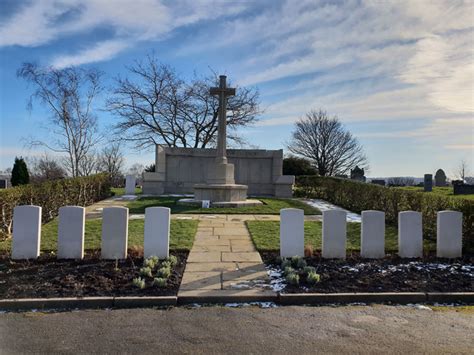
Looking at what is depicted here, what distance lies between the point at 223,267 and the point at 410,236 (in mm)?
→ 3377

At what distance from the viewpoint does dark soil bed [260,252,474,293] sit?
488cm

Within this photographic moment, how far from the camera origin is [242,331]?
3.68 m

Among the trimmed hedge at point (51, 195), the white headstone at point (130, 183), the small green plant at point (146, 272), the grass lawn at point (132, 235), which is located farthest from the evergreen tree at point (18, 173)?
the small green plant at point (146, 272)

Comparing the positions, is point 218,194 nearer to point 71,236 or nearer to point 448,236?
point 71,236

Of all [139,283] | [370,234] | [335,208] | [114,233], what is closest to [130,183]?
[335,208]

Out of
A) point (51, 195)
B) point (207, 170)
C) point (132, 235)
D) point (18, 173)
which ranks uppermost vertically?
point (207, 170)

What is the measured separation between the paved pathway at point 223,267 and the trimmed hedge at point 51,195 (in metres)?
4.18

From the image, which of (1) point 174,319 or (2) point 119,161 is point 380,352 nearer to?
(1) point 174,319

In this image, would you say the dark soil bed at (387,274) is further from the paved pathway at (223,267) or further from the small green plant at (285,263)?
the paved pathway at (223,267)

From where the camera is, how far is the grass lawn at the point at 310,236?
23.7ft

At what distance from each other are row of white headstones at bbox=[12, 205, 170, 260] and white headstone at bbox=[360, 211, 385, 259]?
134 inches

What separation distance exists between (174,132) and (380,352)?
93.8 ft

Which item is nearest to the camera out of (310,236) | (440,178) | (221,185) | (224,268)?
(224,268)

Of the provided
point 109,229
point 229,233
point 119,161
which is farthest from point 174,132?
point 109,229
